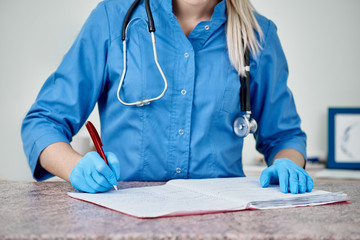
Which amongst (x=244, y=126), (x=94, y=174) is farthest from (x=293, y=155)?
(x=94, y=174)

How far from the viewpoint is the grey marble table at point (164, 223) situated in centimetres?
49

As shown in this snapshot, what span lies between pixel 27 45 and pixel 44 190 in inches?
87.9

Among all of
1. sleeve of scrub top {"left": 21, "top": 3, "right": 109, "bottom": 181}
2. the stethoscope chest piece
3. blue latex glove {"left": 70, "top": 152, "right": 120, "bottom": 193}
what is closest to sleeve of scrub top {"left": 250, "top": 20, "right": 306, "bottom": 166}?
the stethoscope chest piece

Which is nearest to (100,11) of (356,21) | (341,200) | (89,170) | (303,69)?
(89,170)

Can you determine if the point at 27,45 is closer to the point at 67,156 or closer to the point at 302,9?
the point at 302,9

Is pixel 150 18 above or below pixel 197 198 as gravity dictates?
above

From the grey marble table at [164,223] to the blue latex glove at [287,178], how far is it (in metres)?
0.09

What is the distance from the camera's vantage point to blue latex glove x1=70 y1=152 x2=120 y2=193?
2.53 feet

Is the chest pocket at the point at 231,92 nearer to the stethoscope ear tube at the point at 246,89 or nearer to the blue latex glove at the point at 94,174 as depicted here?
the stethoscope ear tube at the point at 246,89

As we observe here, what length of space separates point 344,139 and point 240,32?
6.04 ft

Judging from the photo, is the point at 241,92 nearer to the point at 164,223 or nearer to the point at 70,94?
the point at 70,94

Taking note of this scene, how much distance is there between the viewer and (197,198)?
2.31 feet

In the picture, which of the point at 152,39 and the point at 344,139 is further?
the point at 344,139

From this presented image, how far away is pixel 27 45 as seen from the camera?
280cm
